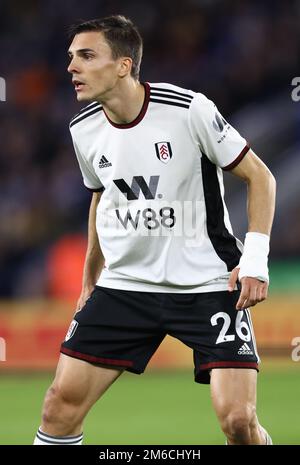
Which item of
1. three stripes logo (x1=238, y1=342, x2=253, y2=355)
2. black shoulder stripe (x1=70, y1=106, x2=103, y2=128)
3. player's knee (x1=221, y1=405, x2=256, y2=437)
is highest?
black shoulder stripe (x1=70, y1=106, x2=103, y2=128)

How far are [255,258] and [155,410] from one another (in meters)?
3.84

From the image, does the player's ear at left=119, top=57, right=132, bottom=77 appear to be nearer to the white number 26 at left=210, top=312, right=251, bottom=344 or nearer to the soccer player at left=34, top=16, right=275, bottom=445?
the soccer player at left=34, top=16, right=275, bottom=445

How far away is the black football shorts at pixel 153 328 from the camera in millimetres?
4867

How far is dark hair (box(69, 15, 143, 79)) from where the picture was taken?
16.6 ft

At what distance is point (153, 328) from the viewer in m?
4.97

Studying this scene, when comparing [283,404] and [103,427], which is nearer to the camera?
[103,427]

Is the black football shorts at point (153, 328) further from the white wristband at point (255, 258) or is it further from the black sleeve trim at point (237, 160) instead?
the black sleeve trim at point (237, 160)

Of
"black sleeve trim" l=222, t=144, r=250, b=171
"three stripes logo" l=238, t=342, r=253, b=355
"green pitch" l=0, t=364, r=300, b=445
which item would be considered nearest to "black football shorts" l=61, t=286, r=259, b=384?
"three stripes logo" l=238, t=342, r=253, b=355

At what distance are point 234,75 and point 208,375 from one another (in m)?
9.73

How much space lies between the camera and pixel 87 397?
485cm

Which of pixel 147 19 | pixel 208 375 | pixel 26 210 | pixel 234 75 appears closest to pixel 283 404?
pixel 208 375

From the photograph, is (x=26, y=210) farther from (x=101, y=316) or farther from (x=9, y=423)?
(x=101, y=316)

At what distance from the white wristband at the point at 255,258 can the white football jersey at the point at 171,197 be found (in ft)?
0.73

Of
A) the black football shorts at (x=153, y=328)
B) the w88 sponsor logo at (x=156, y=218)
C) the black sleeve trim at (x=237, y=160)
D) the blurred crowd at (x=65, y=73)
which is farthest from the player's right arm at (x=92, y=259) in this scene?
the blurred crowd at (x=65, y=73)
